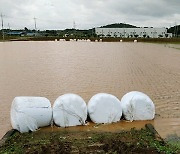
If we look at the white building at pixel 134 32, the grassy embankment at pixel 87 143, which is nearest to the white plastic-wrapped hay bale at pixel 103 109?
the grassy embankment at pixel 87 143

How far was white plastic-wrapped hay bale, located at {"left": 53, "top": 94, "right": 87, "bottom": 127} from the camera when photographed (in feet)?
20.7

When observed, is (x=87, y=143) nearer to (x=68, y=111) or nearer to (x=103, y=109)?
(x=68, y=111)

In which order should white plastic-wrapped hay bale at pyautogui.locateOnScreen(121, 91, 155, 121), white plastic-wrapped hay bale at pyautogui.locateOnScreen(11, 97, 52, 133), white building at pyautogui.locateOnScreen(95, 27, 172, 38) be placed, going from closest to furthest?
white plastic-wrapped hay bale at pyautogui.locateOnScreen(11, 97, 52, 133) < white plastic-wrapped hay bale at pyautogui.locateOnScreen(121, 91, 155, 121) < white building at pyautogui.locateOnScreen(95, 27, 172, 38)

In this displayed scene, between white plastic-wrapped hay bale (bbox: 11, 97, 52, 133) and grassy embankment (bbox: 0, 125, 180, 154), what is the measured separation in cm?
21

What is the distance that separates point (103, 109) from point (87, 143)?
1.58 metres

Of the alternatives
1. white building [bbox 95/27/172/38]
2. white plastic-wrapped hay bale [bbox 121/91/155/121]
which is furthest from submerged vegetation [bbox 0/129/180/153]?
white building [bbox 95/27/172/38]

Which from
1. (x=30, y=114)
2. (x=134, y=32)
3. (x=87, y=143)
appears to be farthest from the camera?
(x=134, y=32)

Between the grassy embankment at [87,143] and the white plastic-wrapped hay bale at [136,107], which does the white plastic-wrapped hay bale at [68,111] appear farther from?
the white plastic-wrapped hay bale at [136,107]

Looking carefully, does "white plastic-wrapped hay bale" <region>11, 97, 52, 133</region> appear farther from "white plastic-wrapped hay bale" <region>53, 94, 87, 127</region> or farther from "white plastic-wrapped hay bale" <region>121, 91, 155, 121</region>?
"white plastic-wrapped hay bale" <region>121, 91, 155, 121</region>

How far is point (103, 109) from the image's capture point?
6617 millimetres

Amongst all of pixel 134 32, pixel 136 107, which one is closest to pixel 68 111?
pixel 136 107

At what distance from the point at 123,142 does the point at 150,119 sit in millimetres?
2164

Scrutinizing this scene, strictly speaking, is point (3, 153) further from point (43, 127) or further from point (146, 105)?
point (146, 105)

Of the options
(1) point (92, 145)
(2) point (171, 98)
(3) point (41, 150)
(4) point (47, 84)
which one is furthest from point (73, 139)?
(4) point (47, 84)
